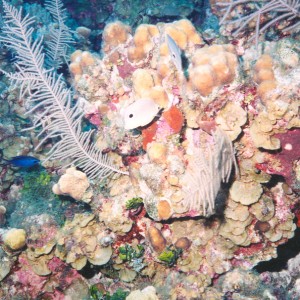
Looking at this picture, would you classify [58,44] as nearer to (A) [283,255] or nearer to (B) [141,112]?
(B) [141,112]

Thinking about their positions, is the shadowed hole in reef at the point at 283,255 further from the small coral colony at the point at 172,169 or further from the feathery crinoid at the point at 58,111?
the feathery crinoid at the point at 58,111

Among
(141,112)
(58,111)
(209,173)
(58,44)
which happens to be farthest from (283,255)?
(58,44)

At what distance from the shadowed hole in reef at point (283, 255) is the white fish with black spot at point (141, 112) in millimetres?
2572

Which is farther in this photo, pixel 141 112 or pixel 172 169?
pixel 172 169

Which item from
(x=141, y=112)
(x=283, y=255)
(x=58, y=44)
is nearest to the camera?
(x=141, y=112)

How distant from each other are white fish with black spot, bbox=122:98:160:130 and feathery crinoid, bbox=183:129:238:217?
62cm

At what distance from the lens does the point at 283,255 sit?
155 inches

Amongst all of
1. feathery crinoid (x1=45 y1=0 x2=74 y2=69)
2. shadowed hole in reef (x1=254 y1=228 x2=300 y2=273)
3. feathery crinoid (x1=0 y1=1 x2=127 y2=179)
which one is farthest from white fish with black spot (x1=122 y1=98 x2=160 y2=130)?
feathery crinoid (x1=45 y1=0 x2=74 y2=69)

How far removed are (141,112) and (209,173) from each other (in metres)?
0.92

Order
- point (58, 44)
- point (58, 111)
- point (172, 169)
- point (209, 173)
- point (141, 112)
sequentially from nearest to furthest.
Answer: point (209, 173) < point (141, 112) < point (172, 169) < point (58, 111) < point (58, 44)

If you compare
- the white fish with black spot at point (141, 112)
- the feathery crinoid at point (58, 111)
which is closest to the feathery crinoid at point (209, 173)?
the white fish with black spot at point (141, 112)

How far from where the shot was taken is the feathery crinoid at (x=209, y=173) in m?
2.68

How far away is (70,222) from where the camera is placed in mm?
3949

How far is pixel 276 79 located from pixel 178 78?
1.01 metres
